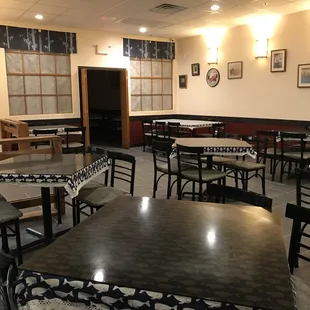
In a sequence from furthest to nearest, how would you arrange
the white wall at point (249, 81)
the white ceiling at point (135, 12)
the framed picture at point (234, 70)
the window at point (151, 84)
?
the window at point (151, 84), the framed picture at point (234, 70), the white wall at point (249, 81), the white ceiling at point (135, 12)

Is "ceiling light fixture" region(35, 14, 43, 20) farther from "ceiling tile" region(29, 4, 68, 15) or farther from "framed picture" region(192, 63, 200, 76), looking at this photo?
"framed picture" region(192, 63, 200, 76)

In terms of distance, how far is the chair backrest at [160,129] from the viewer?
8.00 m

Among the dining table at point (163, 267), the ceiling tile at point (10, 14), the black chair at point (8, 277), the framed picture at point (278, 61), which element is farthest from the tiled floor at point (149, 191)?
the ceiling tile at point (10, 14)

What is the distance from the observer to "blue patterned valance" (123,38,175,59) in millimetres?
8672

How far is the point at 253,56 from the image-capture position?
7.56 metres

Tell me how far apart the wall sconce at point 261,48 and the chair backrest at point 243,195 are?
5898 mm

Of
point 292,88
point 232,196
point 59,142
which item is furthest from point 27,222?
point 292,88

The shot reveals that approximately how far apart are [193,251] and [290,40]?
6.58 metres

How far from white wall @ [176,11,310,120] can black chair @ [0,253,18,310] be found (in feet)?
21.7

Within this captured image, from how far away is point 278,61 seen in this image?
279 inches

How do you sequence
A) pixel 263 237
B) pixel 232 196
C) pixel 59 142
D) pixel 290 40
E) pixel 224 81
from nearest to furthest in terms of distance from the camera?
pixel 263 237, pixel 232 196, pixel 59 142, pixel 290 40, pixel 224 81

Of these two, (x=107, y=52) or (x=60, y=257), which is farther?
(x=107, y=52)

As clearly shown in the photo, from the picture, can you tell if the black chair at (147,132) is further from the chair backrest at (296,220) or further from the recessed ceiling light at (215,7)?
the chair backrest at (296,220)

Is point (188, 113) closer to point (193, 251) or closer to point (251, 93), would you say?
point (251, 93)
